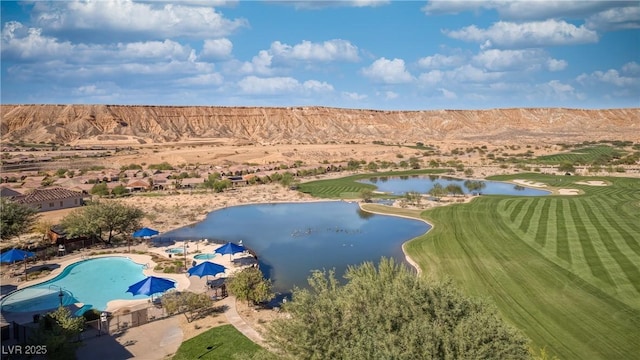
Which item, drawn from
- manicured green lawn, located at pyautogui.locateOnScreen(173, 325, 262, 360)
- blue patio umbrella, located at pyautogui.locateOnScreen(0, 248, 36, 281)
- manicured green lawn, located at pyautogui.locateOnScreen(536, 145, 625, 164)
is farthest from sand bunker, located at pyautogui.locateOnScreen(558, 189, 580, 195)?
blue patio umbrella, located at pyautogui.locateOnScreen(0, 248, 36, 281)

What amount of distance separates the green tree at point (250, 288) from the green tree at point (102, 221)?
17708mm

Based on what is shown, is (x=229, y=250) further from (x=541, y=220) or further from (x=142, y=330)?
(x=541, y=220)

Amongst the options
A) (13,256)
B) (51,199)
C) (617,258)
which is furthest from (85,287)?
(617,258)

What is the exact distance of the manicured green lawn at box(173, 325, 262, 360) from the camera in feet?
67.0

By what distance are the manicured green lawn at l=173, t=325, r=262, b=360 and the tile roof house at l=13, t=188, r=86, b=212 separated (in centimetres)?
3699

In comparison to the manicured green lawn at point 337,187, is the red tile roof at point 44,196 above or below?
above

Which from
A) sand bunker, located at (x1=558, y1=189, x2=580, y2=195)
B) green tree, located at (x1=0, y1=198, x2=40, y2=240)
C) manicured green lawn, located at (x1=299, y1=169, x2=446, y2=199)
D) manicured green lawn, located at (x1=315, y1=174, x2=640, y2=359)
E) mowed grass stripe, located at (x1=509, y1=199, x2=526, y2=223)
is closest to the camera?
manicured green lawn, located at (x1=315, y1=174, x2=640, y2=359)

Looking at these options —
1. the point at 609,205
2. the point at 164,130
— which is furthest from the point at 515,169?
the point at 164,130

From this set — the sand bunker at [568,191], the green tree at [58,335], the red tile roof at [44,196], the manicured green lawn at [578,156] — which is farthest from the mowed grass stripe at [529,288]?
the manicured green lawn at [578,156]

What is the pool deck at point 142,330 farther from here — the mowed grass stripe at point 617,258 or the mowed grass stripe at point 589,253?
the mowed grass stripe at point 617,258

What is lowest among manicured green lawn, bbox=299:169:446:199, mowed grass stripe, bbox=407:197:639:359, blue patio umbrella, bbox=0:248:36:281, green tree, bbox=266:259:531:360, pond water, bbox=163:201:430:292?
pond water, bbox=163:201:430:292

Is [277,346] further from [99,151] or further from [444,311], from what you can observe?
[99,151]

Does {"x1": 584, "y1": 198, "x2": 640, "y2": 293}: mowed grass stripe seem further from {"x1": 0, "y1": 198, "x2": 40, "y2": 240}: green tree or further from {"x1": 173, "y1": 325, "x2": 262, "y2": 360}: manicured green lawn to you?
{"x1": 0, "y1": 198, "x2": 40, "y2": 240}: green tree

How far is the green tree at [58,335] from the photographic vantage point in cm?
1730
